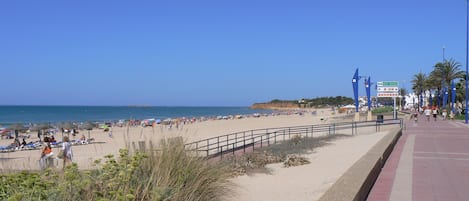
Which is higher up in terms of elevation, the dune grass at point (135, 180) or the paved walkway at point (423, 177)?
the dune grass at point (135, 180)

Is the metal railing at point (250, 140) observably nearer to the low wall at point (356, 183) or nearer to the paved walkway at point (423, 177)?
the low wall at point (356, 183)

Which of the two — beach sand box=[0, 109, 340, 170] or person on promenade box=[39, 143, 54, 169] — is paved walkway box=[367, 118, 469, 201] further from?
person on promenade box=[39, 143, 54, 169]

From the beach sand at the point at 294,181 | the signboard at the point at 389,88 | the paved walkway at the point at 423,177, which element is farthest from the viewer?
the signboard at the point at 389,88

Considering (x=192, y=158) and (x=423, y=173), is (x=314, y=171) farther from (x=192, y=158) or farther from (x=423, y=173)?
(x=192, y=158)

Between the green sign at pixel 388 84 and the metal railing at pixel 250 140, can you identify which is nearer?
the metal railing at pixel 250 140

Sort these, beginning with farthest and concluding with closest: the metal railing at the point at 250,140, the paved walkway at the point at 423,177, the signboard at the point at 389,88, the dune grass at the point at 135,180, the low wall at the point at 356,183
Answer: the signboard at the point at 389,88 < the metal railing at the point at 250,140 < the paved walkway at the point at 423,177 < the low wall at the point at 356,183 < the dune grass at the point at 135,180

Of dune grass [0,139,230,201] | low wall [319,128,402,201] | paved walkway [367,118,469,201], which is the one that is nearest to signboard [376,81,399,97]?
paved walkway [367,118,469,201]

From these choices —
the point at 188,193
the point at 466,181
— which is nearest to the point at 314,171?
the point at 466,181

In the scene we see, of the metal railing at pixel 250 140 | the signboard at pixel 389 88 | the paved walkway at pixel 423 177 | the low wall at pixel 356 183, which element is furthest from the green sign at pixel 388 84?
the low wall at pixel 356 183

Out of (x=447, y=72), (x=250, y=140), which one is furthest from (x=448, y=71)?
(x=250, y=140)

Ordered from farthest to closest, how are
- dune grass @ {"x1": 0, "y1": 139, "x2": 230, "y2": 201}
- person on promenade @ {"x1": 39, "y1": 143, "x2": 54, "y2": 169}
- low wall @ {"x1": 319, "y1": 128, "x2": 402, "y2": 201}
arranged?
person on promenade @ {"x1": 39, "y1": 143, "x2": 54, "y2": 169} < low wall @ {"x1": 319, "y1": 128, "x2": 402, "y2": 201} < dune grass @ {"x1": 0, "y1": 139, "x2": 230, "y2": 201}

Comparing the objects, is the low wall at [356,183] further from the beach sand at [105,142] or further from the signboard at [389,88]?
the signboard at [389,88]

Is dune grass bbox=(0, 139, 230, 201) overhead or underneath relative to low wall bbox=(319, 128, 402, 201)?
overhead

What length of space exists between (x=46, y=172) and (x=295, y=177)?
6721 millimetres
